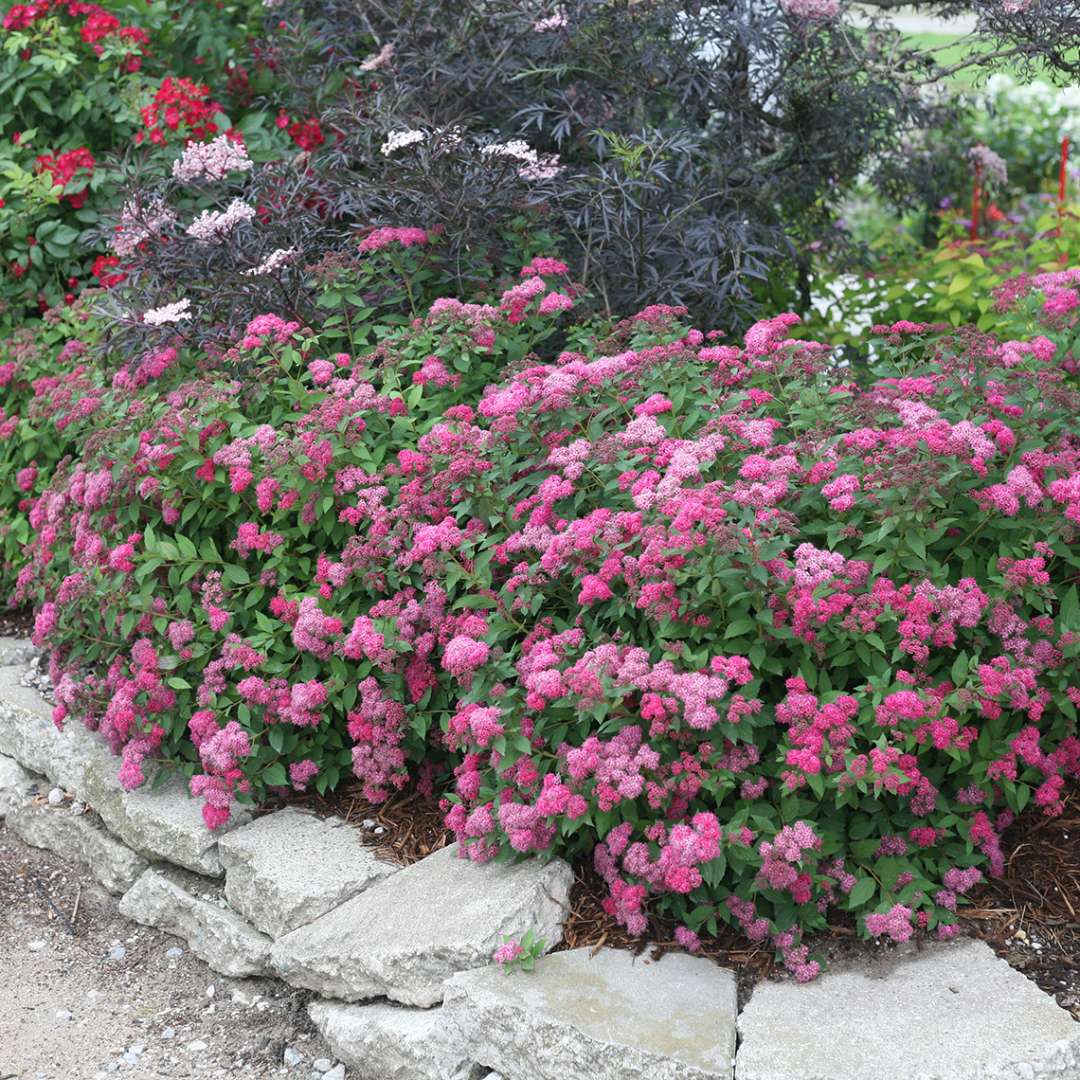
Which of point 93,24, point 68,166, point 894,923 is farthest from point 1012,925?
point 93,24

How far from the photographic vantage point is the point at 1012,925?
2.78 meters

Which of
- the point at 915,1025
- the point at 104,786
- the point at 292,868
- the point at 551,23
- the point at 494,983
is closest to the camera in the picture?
the point at 915,1025

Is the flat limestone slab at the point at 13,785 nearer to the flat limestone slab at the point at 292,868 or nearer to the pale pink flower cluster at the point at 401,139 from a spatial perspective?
the flat limestone slab at the point at 292,868

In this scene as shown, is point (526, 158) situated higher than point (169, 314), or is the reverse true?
point (526, 158)

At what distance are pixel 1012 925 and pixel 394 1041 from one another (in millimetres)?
1328

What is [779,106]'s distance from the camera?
4895mm

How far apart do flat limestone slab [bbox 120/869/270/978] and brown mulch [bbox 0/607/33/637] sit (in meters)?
1.67

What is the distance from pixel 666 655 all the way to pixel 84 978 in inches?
72.4

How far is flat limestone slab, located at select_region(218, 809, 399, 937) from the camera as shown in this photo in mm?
3150

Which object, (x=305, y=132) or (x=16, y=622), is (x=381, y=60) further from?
(x=16, y=622)

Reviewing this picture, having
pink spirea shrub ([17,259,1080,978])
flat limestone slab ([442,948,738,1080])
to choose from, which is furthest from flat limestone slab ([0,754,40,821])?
flat limestone slab ([442,948,738,1080])

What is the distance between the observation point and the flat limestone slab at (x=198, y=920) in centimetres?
324

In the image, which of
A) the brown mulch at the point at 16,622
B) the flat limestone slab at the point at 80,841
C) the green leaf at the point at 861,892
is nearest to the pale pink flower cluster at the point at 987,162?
the green leaf at the point at 861,892

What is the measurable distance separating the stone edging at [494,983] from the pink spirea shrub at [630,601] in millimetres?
110
